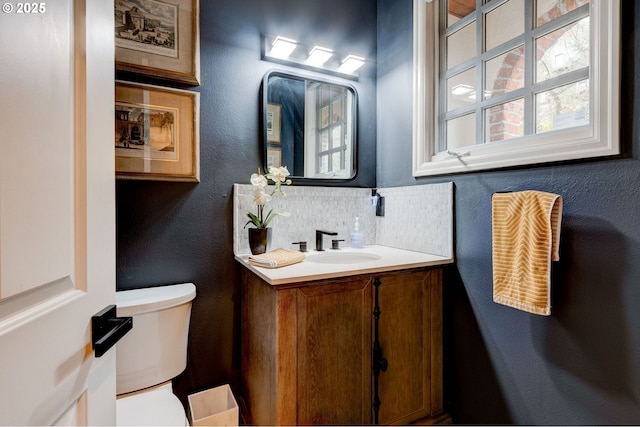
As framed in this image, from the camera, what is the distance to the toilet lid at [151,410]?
40.8 inches

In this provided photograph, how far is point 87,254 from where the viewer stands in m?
0.53

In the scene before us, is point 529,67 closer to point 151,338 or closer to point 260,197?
point 260,197

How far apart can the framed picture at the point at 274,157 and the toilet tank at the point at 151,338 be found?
80 cm

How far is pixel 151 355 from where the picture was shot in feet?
3.97

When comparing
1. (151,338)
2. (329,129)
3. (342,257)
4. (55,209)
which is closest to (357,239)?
(342,257)

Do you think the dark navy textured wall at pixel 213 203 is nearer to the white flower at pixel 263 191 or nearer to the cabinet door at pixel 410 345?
the white flower at pixel 263 191

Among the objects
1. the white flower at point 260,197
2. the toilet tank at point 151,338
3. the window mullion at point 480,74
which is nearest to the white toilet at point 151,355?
the toilet tank at point 151,338

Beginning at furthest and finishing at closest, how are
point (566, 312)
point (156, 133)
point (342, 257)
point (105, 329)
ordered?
point (342, 257), point (156, 133), point (566, 312), point (105, 329)

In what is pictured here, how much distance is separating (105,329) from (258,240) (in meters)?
0.91

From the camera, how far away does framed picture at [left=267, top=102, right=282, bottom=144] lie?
1.66m

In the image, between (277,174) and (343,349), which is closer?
(343,349)

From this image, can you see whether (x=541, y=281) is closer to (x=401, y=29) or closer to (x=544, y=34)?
(x=544, y=34)

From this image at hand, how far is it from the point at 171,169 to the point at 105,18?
0.88 m

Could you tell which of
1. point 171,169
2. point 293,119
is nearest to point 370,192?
point 293,119
